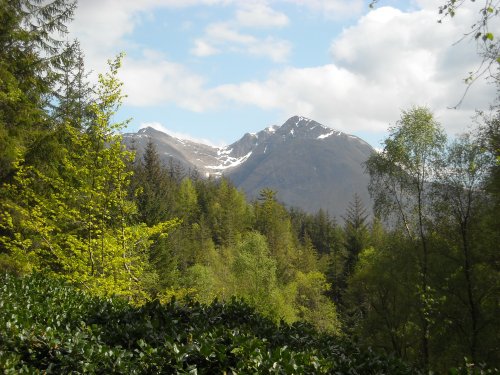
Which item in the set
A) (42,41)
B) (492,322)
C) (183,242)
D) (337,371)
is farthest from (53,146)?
(183,242)

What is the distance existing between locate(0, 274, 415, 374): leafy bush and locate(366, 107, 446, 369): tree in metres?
16.3

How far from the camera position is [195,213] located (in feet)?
262

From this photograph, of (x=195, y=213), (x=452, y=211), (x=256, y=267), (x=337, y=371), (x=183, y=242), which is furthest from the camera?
(x=195, y=213)

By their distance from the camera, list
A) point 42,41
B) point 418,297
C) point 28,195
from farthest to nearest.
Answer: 1. point 418,297
2. point 42,41
3. point 28,195

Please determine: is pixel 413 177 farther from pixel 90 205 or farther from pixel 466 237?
pixel 90 205

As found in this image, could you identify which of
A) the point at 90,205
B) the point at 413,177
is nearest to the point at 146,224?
the point at 90,205

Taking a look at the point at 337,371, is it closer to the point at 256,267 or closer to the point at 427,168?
the point at 427,168

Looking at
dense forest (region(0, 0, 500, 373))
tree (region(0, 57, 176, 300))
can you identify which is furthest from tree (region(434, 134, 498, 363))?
tree (region(0, 57, 176, 300))

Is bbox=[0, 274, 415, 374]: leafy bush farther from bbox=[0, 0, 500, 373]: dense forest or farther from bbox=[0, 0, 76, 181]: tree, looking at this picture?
bbox=[0, 0, 76, 181]: tree

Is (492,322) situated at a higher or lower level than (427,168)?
lower

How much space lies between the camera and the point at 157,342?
5391mm

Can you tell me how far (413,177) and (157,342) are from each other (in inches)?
803

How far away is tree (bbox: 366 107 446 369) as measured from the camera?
22.1 metres

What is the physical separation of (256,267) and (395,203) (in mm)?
18201
